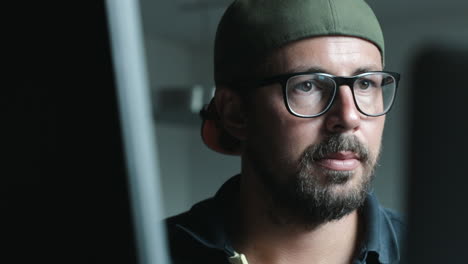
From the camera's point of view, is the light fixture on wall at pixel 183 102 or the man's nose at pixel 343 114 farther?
the light fixture on wall at pixel 183 102

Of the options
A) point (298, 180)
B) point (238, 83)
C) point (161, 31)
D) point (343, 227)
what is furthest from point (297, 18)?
point (161, 31)

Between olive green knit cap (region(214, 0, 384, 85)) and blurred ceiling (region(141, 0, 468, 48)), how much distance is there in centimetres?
270

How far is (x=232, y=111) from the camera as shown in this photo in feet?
4.19

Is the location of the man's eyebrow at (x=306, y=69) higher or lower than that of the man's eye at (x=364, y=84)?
higher

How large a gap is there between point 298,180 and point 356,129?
166mm

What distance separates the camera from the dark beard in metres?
1.05

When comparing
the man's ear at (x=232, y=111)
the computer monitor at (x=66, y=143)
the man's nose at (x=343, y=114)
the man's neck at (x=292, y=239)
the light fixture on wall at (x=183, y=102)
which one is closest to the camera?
the computer monitor at (x=66, y=143)

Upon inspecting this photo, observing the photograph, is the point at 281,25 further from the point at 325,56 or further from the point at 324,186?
the point at 324,186

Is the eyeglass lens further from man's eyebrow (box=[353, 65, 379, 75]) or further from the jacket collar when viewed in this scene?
the jacket collar

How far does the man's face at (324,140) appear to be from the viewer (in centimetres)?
105

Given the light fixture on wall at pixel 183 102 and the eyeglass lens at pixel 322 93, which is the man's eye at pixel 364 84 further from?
the light fixture on wall at pixel 183 102

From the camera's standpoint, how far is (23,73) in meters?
0.41

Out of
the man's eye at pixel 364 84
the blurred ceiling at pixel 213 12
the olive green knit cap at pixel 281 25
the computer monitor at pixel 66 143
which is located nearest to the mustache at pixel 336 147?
the man's eye at pixel 364 84

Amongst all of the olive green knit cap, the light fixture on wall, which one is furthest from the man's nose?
the light fixture on wall
